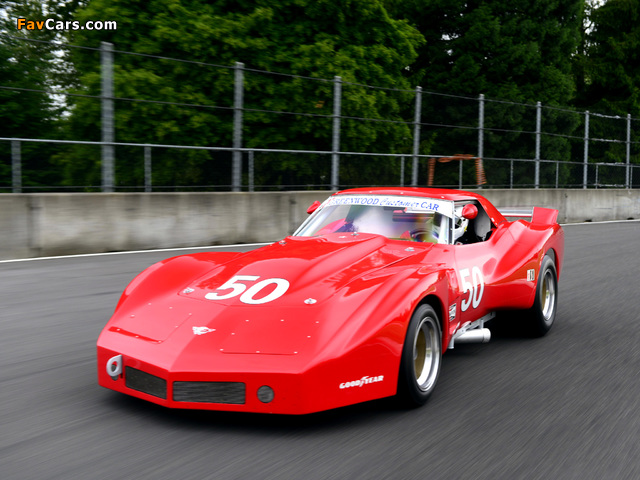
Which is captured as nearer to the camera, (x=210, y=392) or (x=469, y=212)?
(x=210, y=392)

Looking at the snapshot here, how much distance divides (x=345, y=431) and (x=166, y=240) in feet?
28.7

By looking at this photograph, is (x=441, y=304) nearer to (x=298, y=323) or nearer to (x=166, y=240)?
(x=298, y=323)

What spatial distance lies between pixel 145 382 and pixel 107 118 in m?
8.61

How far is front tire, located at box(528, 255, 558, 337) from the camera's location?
20.2 feet

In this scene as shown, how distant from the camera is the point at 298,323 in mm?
4008

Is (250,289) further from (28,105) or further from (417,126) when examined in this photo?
(417,126)

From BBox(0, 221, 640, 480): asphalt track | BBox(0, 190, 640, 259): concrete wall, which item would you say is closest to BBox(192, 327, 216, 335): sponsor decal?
BBox(0, 221, 640, 480): asphalt track

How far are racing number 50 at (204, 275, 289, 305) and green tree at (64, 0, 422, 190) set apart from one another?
745 cm

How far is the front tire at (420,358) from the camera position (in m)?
4.13

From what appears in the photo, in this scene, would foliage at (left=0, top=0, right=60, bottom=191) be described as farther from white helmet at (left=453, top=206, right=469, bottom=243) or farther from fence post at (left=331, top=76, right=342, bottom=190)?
white helmet at (left=453, top=206, right=469, bottom=243)

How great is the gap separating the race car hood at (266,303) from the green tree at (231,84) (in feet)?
24.0

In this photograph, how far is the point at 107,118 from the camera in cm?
→ 1180

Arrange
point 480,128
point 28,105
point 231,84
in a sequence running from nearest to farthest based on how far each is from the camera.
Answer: point 28,105, point 231,84, point 480,128

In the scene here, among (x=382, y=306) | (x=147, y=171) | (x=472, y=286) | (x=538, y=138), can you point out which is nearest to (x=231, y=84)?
(x=147, y=171)
